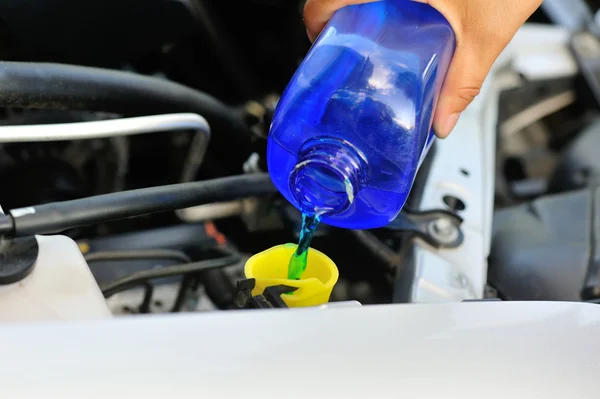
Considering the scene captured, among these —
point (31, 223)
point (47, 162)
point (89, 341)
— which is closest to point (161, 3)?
point (47, 162)

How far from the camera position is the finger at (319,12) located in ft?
2.25

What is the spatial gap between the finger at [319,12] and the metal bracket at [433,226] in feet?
0.88

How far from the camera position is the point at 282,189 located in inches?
28.1

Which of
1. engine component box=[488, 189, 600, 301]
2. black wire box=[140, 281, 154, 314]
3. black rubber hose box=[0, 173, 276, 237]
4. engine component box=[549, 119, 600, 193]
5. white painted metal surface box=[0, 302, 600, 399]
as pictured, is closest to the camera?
white painted metal surface box=[0, 302, 600, 399]

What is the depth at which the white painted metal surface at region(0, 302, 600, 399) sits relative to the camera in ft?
1.38

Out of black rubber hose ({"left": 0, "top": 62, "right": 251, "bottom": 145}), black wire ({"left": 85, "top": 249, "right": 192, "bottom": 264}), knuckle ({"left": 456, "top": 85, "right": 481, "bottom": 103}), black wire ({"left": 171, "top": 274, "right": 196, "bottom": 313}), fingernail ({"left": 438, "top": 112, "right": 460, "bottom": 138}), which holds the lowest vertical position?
black wire ({"left": 171, "top": 274, "right": 196, "bottom": 313})

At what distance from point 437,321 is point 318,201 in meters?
0.17

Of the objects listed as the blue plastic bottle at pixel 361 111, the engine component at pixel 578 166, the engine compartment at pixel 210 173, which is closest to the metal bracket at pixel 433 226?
the engine compartment at pixel 210 173

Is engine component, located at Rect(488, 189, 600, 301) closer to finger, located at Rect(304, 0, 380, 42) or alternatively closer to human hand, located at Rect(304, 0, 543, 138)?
human hand, located at Rect(304, 0, 543, 138)

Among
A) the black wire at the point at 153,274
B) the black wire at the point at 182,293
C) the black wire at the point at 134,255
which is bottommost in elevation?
the black wire at the point at 182,293

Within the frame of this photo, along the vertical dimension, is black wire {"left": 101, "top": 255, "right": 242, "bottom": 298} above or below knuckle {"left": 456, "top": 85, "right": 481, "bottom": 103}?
below

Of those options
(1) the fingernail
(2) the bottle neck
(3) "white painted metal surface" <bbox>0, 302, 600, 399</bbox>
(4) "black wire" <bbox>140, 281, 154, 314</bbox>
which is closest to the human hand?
(1) the fingernail

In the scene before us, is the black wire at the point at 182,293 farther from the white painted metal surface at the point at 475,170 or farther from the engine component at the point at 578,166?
the engine component at the point at 578,166

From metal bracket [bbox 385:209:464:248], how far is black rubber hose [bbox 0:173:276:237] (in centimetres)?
19
